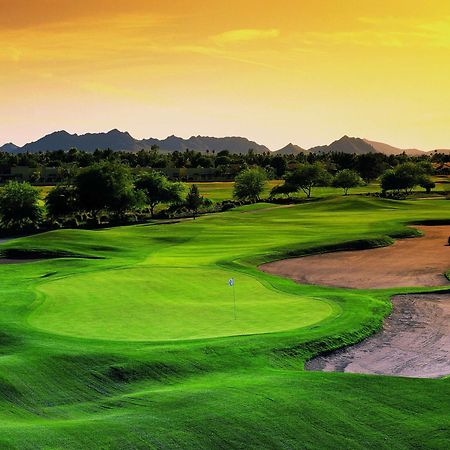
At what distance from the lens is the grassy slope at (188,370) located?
42.2 ft

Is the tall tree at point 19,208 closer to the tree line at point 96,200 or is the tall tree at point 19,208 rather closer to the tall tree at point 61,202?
the tree line at point 96,200

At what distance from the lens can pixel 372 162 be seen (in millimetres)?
169625

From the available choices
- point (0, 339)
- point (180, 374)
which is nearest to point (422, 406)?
point (180, 374)

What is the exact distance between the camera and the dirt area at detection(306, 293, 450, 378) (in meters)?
20.2

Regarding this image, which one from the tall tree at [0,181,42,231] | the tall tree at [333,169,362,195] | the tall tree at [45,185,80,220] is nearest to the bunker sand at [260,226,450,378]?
the tall tree at [0,181,42,231]

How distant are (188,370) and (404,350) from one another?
843cm

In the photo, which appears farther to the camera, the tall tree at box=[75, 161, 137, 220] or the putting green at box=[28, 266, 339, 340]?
the tall tree at box=[75, 161, 137, 220]

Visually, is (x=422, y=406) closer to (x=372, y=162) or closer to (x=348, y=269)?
(x=348, y=269)

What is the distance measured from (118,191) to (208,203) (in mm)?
21593

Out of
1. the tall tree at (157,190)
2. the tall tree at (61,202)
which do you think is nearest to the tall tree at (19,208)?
the tall tree at (61,202)

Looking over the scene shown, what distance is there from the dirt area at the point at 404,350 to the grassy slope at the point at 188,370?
591 millimetres

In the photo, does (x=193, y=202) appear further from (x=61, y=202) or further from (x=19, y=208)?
(x=19, y=208)

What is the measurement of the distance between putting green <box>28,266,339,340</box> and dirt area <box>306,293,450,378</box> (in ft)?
7.76

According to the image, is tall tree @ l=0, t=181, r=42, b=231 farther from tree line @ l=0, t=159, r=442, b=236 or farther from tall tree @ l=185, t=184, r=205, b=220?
tall tree @ l=185, t=184, r=205, b=220
